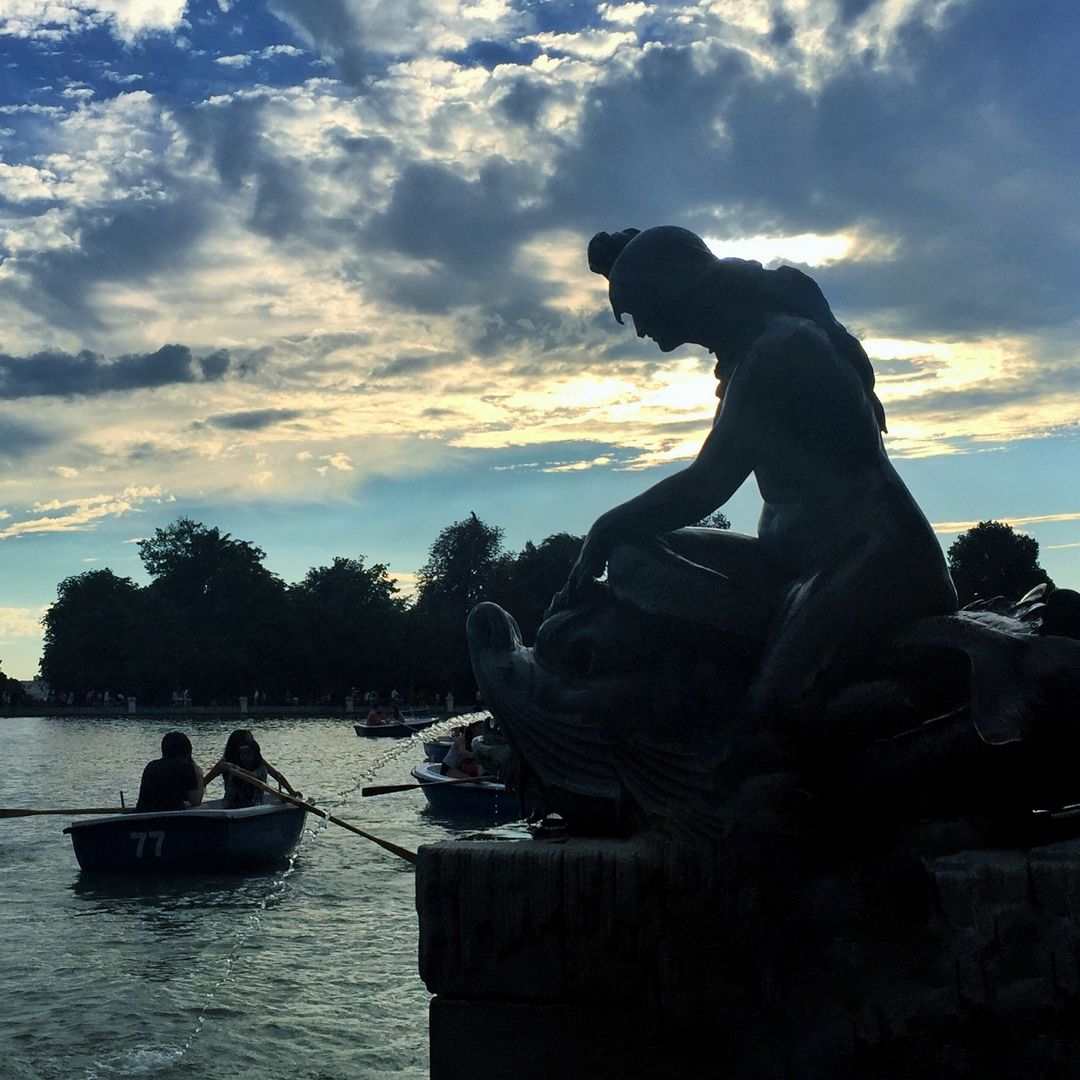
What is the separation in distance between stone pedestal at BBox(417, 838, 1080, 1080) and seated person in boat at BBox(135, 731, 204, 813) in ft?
33.6

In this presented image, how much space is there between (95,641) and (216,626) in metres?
8.69

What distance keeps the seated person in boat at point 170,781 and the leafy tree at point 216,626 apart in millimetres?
75366

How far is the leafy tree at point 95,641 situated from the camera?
88312 mm

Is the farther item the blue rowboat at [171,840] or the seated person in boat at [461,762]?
the seated person in boat at [461,762]

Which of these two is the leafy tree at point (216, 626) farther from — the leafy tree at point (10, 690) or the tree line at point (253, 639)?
the leafy tree at point (10, 690)

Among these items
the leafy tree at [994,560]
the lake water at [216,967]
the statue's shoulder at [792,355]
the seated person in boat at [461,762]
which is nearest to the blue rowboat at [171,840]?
the lake water at [216,967]

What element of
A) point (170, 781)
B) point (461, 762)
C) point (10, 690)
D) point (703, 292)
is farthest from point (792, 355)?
point (10, 690)

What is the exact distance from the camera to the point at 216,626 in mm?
89312

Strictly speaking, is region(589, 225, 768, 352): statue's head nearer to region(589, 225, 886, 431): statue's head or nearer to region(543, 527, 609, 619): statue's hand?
region(589, 225, 886, 431): statue's head

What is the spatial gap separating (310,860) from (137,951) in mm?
5032

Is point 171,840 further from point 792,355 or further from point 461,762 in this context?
point 792,355

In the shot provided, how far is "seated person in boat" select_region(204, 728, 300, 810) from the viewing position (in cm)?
1382

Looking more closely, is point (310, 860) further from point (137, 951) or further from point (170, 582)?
point (170, 582)

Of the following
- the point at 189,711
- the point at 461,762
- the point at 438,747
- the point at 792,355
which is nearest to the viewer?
the point at 792,355
